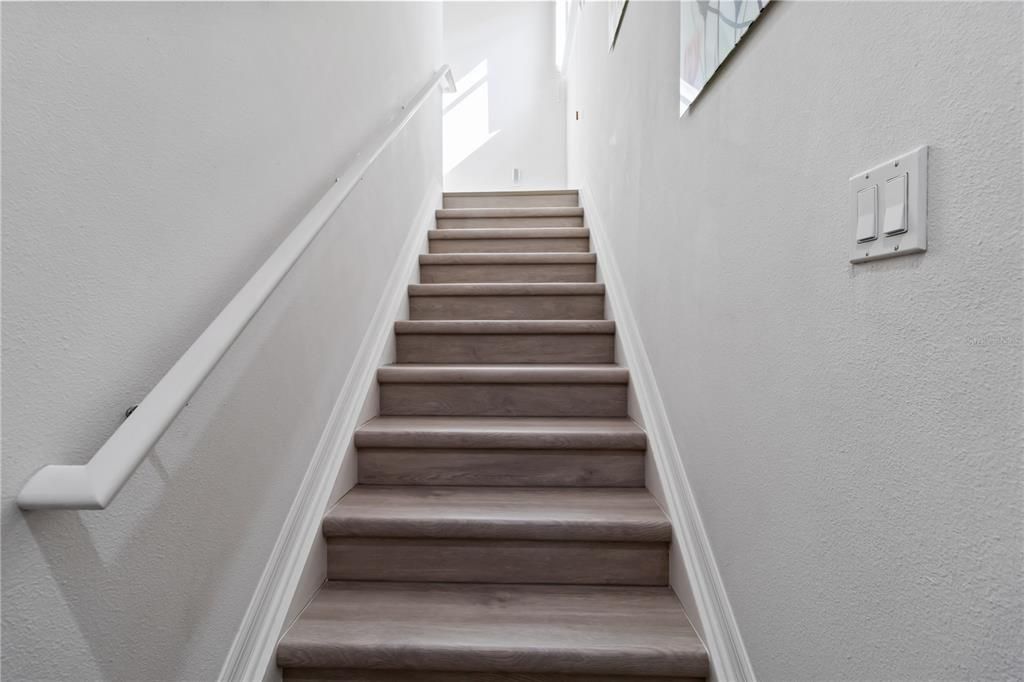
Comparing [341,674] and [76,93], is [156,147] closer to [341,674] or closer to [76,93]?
[76,93]

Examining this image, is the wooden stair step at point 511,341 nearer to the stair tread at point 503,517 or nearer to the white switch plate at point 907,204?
the stair tread at point 503,517

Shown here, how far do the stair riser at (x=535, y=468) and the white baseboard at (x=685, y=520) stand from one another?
0.12m

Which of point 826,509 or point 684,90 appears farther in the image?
point 684,90

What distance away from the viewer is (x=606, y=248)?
2.52 meters

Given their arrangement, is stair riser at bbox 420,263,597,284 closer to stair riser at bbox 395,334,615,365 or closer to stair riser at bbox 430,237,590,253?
stair riser at bbox 430,237,590,253

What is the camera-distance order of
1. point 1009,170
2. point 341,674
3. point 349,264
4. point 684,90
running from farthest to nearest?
point 349,264
point 684,90
point 341,674
point 1009,170

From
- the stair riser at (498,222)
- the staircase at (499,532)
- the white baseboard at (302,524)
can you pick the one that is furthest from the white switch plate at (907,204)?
the stair riser at (498,222)

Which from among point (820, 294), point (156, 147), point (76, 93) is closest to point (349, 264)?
point (156, 147)

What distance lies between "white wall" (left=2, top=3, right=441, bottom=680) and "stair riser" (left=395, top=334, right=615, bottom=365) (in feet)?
2.47

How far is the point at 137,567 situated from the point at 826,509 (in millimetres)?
947

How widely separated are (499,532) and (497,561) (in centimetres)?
8

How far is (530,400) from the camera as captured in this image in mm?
1879

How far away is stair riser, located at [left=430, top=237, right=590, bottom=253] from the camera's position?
2928mm

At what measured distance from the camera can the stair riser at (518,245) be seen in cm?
293
